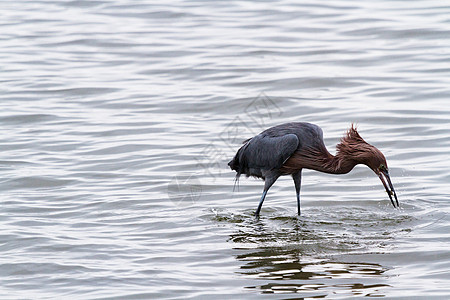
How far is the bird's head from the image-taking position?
8711 millimetres

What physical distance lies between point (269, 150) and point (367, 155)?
112 cm

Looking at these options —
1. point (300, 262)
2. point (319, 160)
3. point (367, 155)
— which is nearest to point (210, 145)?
point (319, 160)

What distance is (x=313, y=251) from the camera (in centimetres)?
795

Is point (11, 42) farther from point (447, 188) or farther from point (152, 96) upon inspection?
point (447, 188)

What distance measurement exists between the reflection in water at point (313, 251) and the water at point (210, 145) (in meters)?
0.03

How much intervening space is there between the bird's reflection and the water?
3cm

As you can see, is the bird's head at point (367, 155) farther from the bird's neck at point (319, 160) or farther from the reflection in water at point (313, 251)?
the reflection in water at point (313, 251)

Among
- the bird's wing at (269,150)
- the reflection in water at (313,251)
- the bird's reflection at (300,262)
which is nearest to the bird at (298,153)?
the bird's wing at (269,150)

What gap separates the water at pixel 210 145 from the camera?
7434mm

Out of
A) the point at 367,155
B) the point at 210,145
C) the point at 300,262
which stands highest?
the point at 367,155

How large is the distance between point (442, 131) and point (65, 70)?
8.05 metres

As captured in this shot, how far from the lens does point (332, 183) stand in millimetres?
10664

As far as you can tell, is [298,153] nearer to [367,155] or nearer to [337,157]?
[337,157]

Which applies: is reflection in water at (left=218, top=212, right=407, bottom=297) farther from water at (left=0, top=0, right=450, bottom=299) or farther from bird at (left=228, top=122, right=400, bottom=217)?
bird at (left=228, top=122, right=400, bottom=217)
